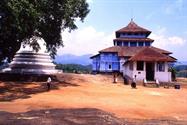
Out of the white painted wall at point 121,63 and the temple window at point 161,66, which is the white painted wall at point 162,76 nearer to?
the temple window at point 161,66

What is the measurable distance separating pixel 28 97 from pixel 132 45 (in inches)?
1455

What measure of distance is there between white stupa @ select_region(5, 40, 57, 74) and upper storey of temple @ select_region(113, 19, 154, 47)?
24642 mm

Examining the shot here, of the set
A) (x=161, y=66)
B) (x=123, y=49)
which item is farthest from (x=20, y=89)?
(x=123, y=49)

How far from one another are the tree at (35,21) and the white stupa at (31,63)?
0.85 meters

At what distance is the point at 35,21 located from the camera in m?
26.5

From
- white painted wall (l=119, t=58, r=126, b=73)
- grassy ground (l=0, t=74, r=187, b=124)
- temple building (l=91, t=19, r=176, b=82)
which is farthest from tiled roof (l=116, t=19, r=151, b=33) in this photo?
grassy ground (l=0, t=74, r=187, b=124)

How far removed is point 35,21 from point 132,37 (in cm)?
3554

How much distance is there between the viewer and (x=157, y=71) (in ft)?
140

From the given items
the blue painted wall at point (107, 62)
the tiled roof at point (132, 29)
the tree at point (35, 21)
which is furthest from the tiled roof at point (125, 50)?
the tree at point (35, 21)

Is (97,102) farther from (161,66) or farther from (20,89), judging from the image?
(161,66)

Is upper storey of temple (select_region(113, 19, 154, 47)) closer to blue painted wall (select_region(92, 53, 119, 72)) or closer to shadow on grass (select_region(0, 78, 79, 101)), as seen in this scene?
blue painted wall (select_region(92, 53, 119, 72))

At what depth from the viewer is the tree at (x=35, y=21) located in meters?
24.6

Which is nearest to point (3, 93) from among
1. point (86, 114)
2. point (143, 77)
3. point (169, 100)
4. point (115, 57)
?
point (86, 114)

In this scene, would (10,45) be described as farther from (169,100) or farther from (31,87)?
(169,100)
